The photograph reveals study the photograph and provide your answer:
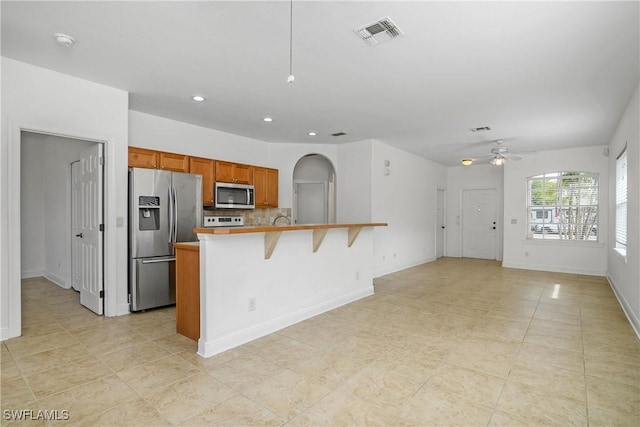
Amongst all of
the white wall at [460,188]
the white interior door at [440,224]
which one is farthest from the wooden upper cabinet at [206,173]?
the white wall at [460,188]

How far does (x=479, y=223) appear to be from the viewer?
29.9 ft

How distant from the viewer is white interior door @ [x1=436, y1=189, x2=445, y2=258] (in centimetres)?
911

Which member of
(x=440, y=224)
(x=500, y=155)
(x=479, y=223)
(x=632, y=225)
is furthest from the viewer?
(x=440, y=224)

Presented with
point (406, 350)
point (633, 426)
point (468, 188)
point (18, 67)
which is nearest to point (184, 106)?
point (18, 67)

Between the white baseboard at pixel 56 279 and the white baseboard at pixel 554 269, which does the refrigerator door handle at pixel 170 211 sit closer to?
the white baseboard at pixel 56 279

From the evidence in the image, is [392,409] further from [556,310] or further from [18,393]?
[556,310]

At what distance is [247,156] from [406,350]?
14.6ft

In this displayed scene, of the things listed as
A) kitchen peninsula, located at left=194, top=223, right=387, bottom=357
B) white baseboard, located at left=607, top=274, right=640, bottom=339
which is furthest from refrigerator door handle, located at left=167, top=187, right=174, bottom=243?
white baseboard, located at left=607, top=274, right=640, bottom=339

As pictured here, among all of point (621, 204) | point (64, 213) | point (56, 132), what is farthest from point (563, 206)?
point (64, 213)

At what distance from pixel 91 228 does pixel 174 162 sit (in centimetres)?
135

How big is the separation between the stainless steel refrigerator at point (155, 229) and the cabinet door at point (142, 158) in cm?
35

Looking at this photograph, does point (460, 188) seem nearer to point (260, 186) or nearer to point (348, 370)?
point (260, 186)

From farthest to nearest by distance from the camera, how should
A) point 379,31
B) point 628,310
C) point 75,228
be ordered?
1. point 75,228
2. point 628,310
3. point 379,31

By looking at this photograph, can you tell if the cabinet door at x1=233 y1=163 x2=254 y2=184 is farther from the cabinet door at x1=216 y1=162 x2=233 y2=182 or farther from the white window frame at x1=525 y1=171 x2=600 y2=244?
the white window frame at x1=525 y1=171 x2=600 y2=244
